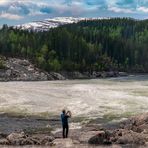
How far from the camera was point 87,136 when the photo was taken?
143 feet

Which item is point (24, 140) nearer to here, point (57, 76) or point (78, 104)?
point (78, 104)

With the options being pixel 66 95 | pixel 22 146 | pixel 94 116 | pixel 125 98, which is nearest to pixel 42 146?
pixel 22 146

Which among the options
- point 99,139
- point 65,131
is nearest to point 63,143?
point 99,139

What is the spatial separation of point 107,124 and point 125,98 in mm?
19010

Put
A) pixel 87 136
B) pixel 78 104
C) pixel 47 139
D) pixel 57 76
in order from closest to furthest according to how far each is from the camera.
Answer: pixel 47 139 → pixel 87 136 → pixel 78 104 → pixel 57 76

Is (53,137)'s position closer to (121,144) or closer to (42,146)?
(42,146)

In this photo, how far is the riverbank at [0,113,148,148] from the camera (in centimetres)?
4153

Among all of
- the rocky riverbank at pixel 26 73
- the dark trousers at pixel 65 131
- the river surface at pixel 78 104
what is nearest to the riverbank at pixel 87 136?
the dark trousers at pixel 65 131

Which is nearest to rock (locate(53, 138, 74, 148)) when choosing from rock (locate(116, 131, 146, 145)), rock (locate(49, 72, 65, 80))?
rock (locate(116, 131, 146, 145))

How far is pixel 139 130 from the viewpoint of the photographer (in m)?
45.8

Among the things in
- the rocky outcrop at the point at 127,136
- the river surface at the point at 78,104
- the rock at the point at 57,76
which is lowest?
the rock at the point at 57,76

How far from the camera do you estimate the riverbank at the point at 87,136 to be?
136ft

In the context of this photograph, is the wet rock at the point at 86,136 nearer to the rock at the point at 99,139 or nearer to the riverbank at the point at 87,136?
the riverbank at the point at 87,136

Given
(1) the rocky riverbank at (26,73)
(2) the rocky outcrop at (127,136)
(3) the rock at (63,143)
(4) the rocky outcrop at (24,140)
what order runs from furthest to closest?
(1) the rocky riverbank at (26,73), (2) the rocky outcrop at (127,136), (4) the rocky outcrop at (24,140), (3) the rock at (63,143)
